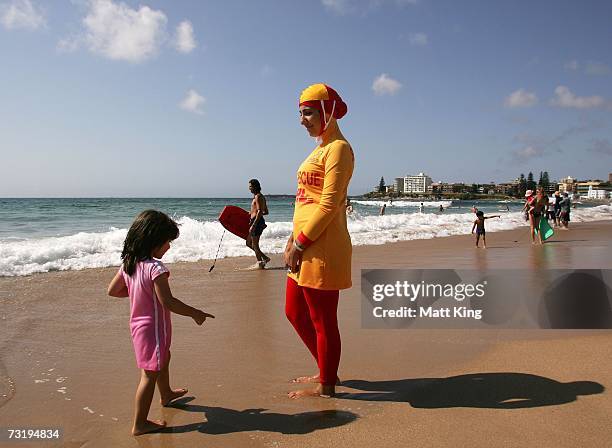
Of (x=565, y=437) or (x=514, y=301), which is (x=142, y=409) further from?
(x=514, y=301)

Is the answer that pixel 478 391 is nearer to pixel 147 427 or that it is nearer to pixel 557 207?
pixel 147 427

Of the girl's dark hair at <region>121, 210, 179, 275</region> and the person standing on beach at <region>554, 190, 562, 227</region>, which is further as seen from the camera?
the person standing on beach at <region>554, 190, 562, 227</region>

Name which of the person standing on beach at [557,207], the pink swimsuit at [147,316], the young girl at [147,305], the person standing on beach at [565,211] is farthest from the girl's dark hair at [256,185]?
the person standing on beach at [557,207]

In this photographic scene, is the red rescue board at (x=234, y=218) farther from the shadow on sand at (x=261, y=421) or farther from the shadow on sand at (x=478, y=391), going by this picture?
the shadow on sand at (x=261, y=421)

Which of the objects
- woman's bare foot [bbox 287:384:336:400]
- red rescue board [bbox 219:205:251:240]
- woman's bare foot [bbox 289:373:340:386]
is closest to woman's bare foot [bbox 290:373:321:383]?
woman's bare foot [bbox 289:373:340:386]

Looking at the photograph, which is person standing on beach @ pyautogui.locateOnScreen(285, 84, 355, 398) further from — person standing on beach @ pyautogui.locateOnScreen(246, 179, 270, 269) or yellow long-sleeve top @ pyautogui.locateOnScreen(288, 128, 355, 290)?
person standing on beach @ pyautogui.locateOnScreen(246, 179, 270, 269)

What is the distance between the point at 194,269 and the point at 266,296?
9.60ft

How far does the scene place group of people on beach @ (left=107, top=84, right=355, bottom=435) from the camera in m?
2.60

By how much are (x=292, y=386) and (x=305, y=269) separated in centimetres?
91

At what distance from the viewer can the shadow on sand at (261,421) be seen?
262 cm

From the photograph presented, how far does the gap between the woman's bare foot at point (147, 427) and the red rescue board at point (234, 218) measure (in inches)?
198

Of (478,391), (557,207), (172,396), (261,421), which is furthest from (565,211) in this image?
(172,396)

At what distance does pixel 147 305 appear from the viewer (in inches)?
103

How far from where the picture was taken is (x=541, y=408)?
9.20 feet
